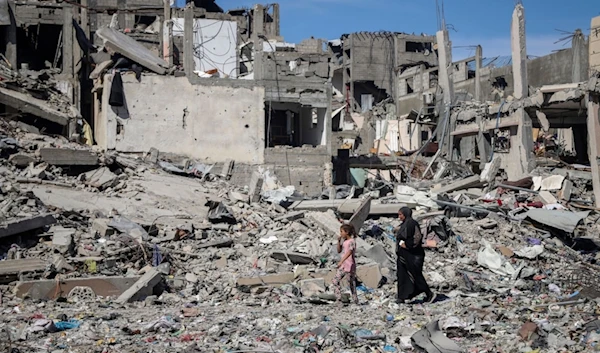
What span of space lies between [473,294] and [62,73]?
67.5 feet

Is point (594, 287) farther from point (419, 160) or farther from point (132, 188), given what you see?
point (419, 160)

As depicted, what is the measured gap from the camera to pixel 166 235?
39.1 ft

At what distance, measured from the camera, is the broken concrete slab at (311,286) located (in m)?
9.23

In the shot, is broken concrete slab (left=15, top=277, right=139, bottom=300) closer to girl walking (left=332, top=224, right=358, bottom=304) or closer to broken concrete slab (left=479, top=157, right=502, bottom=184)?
girl walking (left=332, top=224, right=358, bottom=304)

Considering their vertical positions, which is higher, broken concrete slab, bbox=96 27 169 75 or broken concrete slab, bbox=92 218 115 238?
broken concrete slab, bbox=96 27 169 75

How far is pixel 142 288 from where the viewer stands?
28.6 feet

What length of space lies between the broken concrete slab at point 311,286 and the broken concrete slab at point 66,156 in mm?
8162

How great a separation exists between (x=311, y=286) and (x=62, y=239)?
4104 millimetres

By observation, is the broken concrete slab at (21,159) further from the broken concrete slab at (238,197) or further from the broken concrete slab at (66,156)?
the broken concrete slab at (238,197)

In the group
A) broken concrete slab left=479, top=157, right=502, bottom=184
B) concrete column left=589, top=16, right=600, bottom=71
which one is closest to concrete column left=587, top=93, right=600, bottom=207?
concrete column left=589, top=16, right=600, bottom=71

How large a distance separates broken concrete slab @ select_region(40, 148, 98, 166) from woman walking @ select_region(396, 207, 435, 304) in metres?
9.71

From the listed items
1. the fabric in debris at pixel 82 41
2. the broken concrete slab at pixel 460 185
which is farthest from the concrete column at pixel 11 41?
the broken concrete slab at pixel 460 185

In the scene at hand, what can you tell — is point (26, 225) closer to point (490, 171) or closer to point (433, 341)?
point (433, 341)

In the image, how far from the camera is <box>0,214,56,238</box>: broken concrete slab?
9.69m
